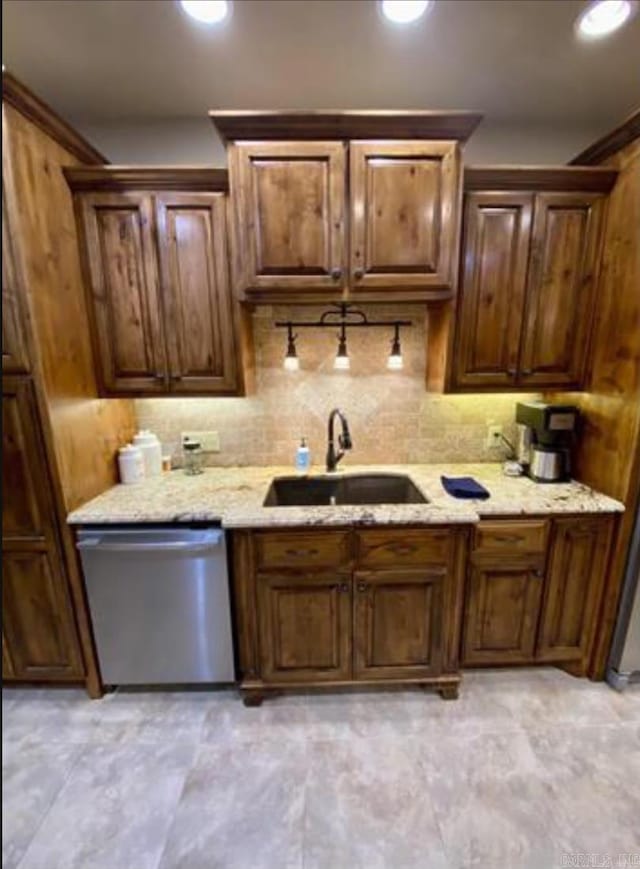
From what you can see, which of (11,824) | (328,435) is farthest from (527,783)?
(11,824)

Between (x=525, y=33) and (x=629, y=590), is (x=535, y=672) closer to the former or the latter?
(x=629, y=590)

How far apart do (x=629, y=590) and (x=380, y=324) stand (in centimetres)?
167

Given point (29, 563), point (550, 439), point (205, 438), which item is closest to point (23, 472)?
point (29, 563)

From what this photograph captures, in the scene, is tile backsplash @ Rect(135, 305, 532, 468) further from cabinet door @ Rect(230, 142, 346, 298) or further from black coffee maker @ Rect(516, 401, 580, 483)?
cabinet door @ Rect(230, 142, 346, 298)

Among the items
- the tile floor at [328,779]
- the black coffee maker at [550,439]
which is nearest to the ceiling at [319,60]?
the black coffee maker at [550,439]

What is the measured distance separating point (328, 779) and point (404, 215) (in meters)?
2.22

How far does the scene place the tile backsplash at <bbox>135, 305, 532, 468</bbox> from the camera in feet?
7.13

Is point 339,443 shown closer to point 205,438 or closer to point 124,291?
point 205,438

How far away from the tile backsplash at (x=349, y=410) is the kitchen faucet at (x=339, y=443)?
0.09 meters

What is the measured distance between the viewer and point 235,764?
1568mm

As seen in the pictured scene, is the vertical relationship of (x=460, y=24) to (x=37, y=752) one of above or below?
above

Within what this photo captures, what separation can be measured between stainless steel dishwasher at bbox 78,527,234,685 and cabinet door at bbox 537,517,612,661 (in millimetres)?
1452

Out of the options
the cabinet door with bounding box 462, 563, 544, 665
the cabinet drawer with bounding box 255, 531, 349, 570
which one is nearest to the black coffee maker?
the cabinet door with bounding box 462, 563, 544, 665

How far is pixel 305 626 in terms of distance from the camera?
1766 mm
